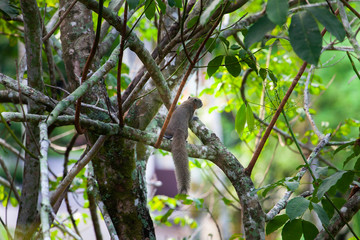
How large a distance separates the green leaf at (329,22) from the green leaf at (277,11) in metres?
0.09

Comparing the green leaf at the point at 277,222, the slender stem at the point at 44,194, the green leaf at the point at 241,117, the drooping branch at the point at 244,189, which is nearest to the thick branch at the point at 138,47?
the green leaf at the point at 241,117

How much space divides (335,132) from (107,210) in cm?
240

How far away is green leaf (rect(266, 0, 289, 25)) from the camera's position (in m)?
0.96

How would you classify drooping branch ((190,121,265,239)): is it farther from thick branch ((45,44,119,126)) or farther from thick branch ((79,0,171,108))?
thick branch ((45,44,119,126))

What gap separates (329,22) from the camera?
1.02 metres

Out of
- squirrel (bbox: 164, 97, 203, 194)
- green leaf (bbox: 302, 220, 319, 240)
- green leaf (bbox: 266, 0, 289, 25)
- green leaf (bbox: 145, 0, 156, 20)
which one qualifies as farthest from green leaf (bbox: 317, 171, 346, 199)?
squirrel (bbox: 164, 97, 203, 194)

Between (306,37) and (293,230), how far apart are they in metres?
0.87

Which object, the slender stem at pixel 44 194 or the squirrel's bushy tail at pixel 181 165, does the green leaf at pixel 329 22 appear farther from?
the squirrel's bushy tail at pixel 181 165

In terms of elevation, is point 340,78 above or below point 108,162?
above

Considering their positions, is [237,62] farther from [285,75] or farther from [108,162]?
[285,75]

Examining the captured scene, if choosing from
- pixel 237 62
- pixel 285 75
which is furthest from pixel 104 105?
pixel 285 75

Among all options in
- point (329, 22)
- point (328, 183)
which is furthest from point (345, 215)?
point (329, 22)

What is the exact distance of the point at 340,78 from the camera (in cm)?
782

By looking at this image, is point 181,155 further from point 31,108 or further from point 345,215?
point 345,215
